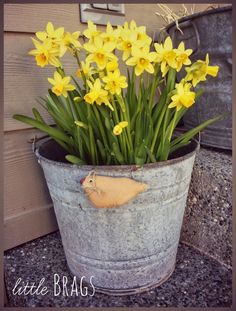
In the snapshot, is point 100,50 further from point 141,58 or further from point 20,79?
point 20,79

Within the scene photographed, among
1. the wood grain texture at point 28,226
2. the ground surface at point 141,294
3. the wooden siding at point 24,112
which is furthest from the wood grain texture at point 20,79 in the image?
the ground surface at point 141,294

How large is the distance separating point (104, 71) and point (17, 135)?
387 millimetres

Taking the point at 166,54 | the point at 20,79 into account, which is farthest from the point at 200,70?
the point at 20,79

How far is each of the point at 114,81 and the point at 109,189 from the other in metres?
0.22

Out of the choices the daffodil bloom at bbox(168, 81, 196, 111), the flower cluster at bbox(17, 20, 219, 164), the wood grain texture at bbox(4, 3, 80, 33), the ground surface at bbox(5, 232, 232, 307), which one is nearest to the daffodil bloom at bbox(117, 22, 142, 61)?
the flower cluster at bbox(17, 20, 219, 164)

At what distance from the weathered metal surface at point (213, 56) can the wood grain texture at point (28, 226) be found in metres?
0.58

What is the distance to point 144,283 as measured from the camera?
857 millimetres

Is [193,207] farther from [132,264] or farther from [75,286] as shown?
[75,286]

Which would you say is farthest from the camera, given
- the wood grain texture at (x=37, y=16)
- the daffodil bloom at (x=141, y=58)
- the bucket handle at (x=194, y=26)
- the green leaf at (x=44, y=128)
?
the bucket handle at (x=194, y=26)

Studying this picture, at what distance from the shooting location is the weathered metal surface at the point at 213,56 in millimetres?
947

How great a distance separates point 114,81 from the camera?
678 millimetres

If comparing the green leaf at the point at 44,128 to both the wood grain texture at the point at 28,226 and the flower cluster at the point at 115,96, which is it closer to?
the flower cluster at the point at 115,96

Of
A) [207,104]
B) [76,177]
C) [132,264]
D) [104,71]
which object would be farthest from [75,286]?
[207,104]

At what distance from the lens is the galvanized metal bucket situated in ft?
2.45
